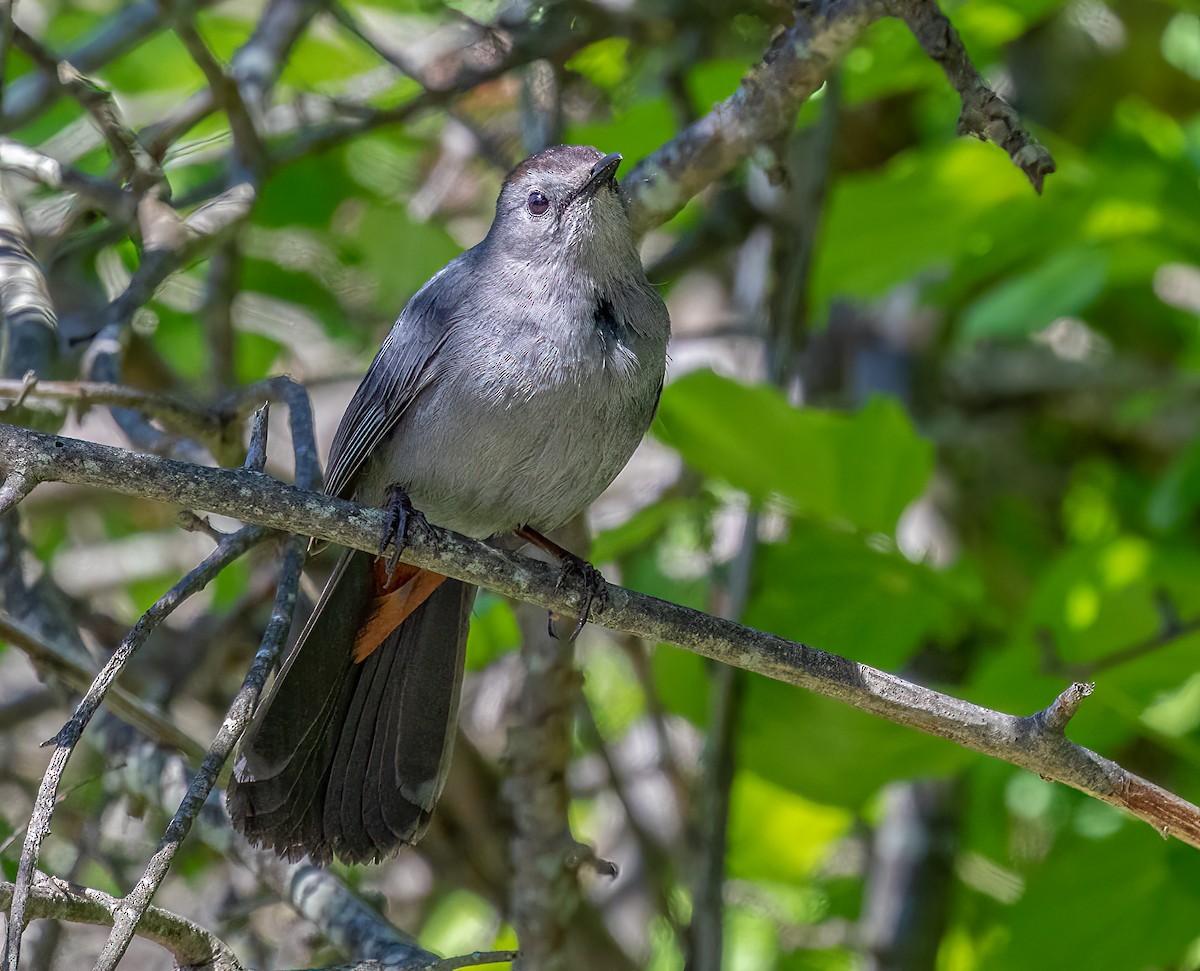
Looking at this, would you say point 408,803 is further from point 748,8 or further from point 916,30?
point 748,8

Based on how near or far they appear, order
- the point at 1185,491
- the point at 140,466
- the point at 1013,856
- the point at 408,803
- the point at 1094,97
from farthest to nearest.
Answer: the point at 1094,97 < the point at 1013,856 < the point at 1185,491 < the point at 408,803 < the point at 140,466

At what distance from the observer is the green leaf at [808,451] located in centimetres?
310

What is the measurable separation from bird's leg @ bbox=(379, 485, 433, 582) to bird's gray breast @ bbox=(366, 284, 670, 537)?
12 centimetres

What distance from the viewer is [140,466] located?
2057 mm

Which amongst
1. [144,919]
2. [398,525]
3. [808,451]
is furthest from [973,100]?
[144,919]

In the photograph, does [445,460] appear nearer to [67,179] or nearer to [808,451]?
[808,451]

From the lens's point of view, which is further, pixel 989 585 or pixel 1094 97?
pixel 1094 97

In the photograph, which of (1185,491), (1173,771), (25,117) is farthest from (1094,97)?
(25,117)

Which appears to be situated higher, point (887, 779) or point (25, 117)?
point (25, 117)

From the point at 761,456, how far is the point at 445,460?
747 millimetres

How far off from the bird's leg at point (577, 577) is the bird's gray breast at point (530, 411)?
0.14 meters

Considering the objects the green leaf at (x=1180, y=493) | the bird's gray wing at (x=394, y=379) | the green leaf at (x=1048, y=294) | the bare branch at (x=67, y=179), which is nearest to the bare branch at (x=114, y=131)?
the bare branch at (x=67, y=179)

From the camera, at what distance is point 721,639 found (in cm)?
235

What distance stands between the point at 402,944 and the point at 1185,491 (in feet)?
7.77
